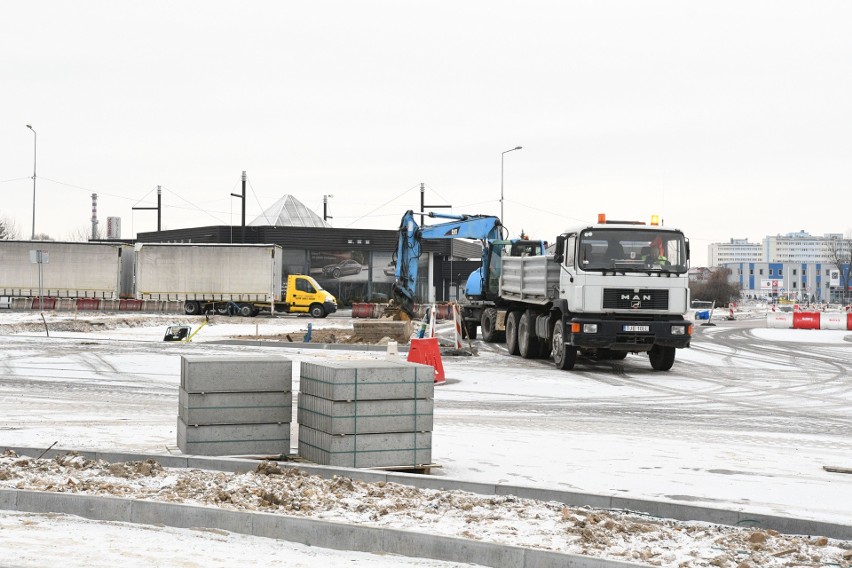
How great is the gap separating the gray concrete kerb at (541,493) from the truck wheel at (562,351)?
12462mm

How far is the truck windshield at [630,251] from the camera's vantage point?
63.5ft

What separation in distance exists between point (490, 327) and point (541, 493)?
69.3 feet

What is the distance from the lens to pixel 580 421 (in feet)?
42.5

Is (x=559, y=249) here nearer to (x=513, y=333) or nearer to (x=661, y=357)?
(x=661, y=357)

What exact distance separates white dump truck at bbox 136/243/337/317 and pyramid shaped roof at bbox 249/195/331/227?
3380 centimetres

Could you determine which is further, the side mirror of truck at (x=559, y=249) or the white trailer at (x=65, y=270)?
the white trailer at (x=65, y=270)

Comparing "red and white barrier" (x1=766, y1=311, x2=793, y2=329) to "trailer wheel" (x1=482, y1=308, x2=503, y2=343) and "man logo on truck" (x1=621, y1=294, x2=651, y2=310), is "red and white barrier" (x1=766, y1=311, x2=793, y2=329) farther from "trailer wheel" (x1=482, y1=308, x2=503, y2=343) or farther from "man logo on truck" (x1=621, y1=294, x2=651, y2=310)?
"man logo on truck" (x1=621, y1=294, x2=651, y2=310)

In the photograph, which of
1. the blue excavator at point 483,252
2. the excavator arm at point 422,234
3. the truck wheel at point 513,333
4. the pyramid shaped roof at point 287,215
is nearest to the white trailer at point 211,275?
the blue excavator at point 483,252

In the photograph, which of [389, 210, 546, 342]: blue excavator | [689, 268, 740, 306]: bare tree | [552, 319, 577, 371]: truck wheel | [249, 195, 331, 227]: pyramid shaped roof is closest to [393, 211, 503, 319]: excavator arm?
[389, 210, 546, 342]: blue excavator

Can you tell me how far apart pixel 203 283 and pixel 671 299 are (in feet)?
103

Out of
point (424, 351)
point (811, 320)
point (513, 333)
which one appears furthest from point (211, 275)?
point (424, 351)

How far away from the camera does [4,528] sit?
21.6 feet

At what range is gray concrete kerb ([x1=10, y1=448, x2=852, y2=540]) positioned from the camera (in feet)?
21.8

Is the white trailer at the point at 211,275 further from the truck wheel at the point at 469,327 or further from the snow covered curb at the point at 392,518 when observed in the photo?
the snow covered curb at the point at 392,518
